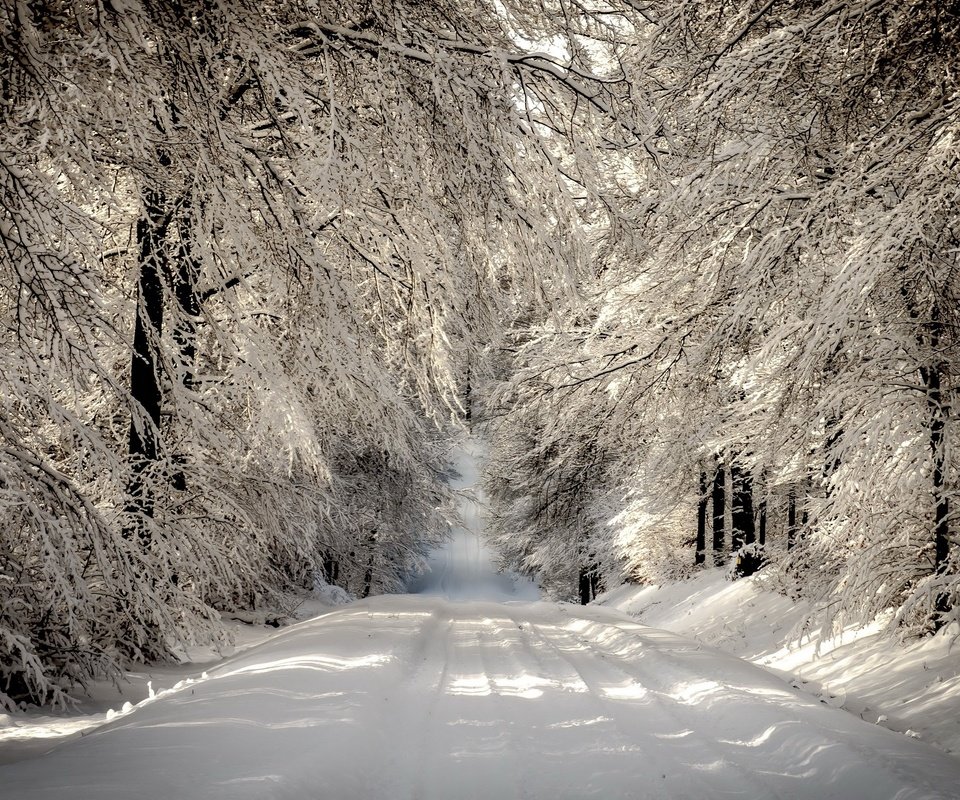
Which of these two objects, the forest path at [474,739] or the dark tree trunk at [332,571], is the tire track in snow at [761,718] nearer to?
the forest path at [474,739]

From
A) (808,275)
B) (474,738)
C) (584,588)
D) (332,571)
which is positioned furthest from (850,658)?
(584,588)

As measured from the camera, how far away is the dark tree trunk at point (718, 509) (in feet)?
55.3

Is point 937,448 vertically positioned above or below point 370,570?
above

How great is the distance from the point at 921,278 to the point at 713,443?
5.38 metres

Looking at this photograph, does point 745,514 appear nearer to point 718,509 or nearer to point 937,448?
point 718,509

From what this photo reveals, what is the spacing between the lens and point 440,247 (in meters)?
4.82

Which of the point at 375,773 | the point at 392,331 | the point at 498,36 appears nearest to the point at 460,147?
the point at 498,36

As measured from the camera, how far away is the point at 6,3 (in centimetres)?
320

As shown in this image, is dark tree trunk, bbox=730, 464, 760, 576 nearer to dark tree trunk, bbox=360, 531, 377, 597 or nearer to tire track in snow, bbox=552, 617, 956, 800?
tire track in snow, bbox=552, 617, 956, 800

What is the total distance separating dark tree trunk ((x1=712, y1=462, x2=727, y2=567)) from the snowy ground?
810 cm

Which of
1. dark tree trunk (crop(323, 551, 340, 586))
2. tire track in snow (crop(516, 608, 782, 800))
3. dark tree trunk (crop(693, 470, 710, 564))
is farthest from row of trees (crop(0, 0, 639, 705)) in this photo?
dark tree trunk (crop(323, 551, 340, 586))

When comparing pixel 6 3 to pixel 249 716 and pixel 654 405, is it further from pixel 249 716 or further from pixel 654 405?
pixel 654 405

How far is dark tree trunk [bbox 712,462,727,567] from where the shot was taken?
16.8m

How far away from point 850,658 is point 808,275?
203 inches
